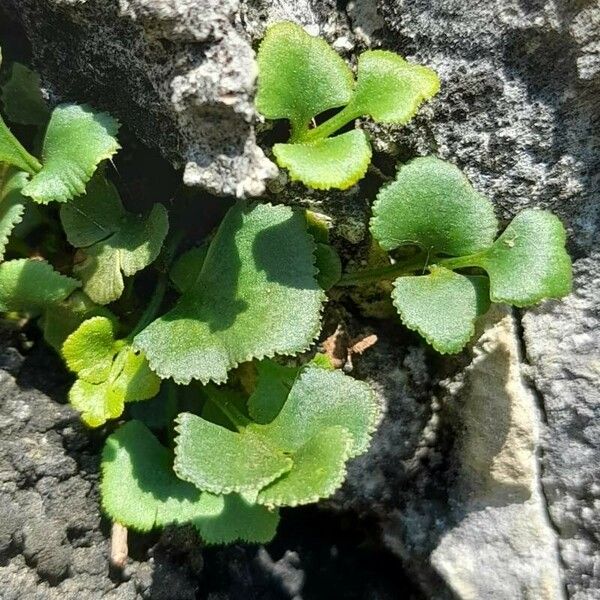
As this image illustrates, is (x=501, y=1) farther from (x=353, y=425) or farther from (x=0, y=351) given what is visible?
(x=0, y=351)

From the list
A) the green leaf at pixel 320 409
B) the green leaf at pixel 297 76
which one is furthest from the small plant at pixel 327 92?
the green leaf at pixel 320 409

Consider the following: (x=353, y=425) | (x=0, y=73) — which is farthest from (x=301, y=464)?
(x=0, y=73)

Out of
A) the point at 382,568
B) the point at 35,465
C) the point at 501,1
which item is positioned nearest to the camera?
the point at 501,1

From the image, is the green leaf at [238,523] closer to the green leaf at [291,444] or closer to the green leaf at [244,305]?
the green leaf at [291,444]

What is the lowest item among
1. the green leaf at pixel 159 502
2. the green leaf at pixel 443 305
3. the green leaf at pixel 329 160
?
the green leaf at pixel 159 502

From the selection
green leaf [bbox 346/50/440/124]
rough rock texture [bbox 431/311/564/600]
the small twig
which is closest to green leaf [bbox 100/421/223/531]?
the small twig

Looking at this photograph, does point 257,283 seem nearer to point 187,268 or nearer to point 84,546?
point 187,268
